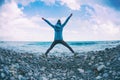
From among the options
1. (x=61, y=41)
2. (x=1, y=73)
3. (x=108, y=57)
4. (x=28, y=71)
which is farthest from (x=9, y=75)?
(x=61, y=41)

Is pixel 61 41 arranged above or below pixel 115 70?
above

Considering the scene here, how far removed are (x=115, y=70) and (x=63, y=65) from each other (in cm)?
297

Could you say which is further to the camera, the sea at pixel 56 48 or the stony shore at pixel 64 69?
the sea at pixel 56 48

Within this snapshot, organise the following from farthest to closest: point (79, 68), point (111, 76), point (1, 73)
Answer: point (79, 68) < point (111, 76) < point (1, 73)

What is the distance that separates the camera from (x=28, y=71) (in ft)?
34.9

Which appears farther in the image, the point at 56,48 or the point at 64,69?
the point at 56,48

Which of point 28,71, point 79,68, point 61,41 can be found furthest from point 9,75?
point 61,41

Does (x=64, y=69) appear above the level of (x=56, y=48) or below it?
below

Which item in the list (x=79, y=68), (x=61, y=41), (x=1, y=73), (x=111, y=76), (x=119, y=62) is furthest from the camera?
(x=61, y=41)

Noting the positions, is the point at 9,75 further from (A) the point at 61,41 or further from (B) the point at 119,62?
(A) the point at 61,41

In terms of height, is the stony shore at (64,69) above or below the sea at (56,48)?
below

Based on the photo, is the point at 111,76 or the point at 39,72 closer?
the point at 111,76

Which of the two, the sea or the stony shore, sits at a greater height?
the sea

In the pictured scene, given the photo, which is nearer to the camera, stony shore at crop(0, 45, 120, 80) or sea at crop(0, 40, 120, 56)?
stony shore at crop(0, 45, 120, 80)
